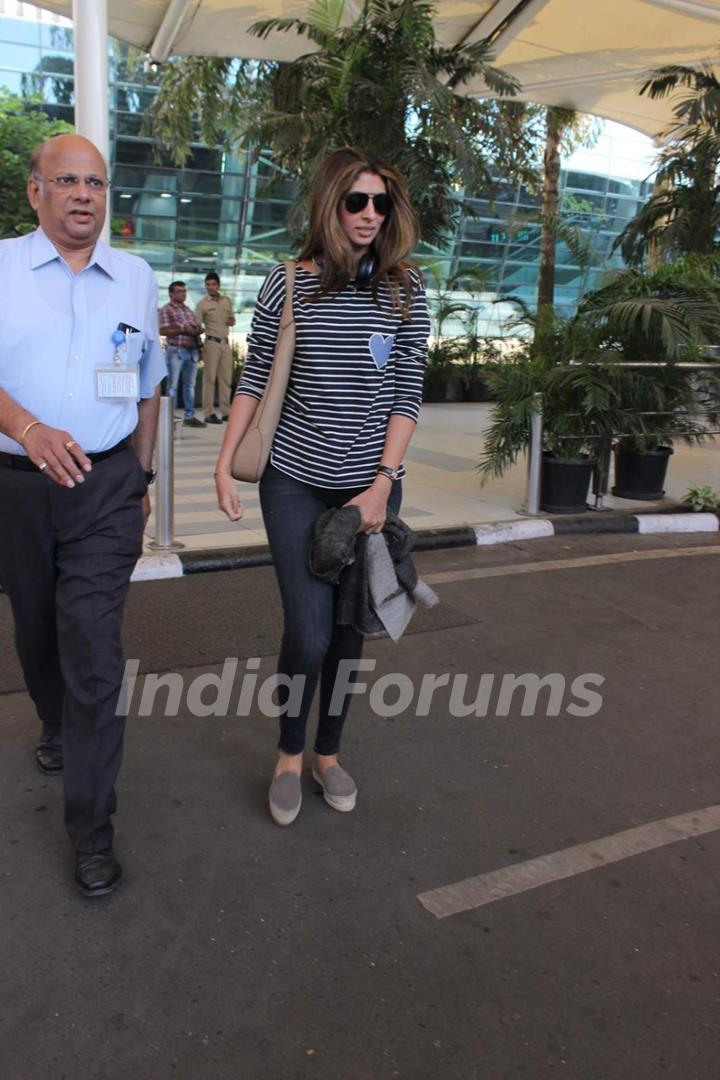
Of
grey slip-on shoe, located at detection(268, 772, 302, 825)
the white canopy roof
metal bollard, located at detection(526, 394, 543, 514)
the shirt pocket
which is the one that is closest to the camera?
the shirt pocket

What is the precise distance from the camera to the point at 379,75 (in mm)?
12242

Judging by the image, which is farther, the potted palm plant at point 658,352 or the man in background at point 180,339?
the man in background at point 180,339

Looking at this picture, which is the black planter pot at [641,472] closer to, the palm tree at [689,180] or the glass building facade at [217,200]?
the palm tree at [689,180]

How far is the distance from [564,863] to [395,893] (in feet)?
1.85

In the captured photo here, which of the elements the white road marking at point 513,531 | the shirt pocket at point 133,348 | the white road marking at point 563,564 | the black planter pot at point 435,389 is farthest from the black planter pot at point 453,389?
the shirt pocket at point 133,348

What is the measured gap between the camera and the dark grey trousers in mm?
2814

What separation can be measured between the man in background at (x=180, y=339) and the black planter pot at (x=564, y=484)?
247 inches

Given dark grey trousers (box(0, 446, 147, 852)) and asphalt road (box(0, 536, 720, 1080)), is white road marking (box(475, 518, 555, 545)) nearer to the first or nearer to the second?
asphalt road (box(0, 536, 720, 1080))

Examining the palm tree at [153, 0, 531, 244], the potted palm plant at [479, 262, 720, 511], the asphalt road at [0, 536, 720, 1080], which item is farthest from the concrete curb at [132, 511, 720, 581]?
the palm tree at [153, 0, 531, 244]

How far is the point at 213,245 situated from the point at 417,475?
2150cm

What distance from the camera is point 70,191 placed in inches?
108

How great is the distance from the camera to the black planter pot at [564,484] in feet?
26.3

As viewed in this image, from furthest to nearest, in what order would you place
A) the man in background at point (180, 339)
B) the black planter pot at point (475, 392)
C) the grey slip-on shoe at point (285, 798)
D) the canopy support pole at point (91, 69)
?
the black planter pot at point (475, 392) < the man in background at point (180, 339) < the canopy support pole at point (91, 69) < the grey slip-on shoe at point (285, 798)

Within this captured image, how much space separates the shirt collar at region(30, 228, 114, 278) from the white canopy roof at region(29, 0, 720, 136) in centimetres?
1123
